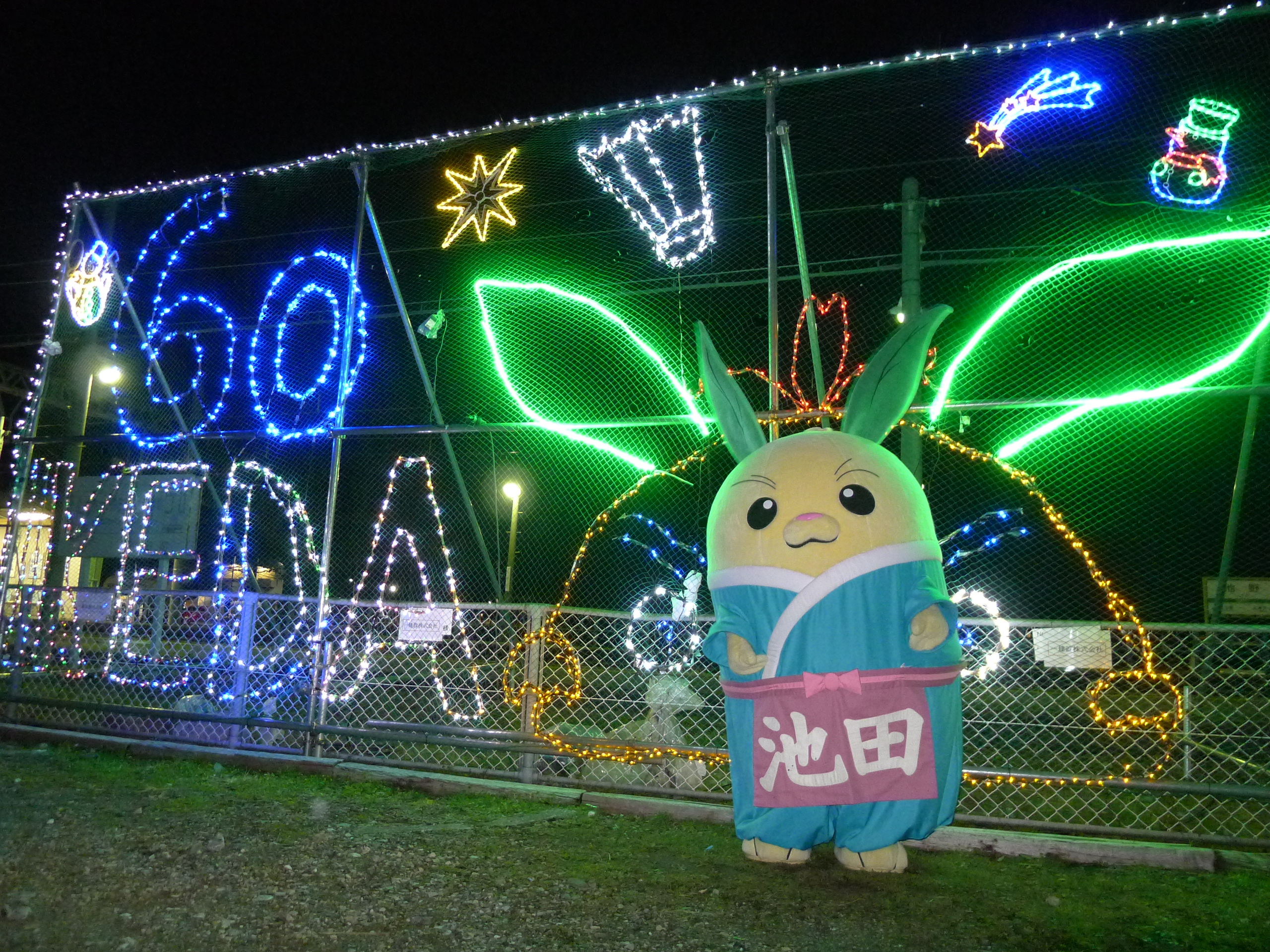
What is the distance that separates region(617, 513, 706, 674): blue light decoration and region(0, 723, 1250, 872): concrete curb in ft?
2.55

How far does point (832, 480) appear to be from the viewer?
3424mm

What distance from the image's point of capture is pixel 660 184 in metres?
6.21

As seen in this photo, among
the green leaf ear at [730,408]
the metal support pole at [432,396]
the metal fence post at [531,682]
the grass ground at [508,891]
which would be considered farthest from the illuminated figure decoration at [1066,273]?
the metal support pole at [432,396]

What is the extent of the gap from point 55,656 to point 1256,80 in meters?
8.76

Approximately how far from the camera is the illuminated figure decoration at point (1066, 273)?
5.75 meters

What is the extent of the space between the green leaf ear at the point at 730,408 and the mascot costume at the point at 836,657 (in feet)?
1.18

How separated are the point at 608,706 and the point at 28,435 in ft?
15.4

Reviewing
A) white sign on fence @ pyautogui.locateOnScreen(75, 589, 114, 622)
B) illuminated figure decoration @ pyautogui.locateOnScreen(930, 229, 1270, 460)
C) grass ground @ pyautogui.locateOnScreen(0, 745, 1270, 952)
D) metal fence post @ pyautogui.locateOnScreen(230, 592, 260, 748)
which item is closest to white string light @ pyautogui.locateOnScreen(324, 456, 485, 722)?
metal fence post @ pyautogui.locateOnScreen(230, 592, 260, 748)

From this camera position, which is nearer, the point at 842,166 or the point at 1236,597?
the point at 842,166

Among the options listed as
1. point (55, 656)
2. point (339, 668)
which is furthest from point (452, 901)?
point (55, 656)

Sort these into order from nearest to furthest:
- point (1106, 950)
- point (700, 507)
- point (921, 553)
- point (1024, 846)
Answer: point (1106, 950), point (921, 553), point (1024, 846), point (700, 507)

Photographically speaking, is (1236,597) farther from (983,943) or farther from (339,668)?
(339,668)

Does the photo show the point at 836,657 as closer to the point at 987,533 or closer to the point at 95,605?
the point at 987,533

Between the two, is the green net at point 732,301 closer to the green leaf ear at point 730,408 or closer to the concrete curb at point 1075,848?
the green leaf ear at point 730,408
